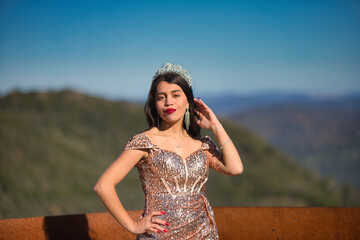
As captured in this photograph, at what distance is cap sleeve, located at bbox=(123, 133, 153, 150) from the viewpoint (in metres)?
2.74

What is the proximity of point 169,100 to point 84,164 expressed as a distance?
468 inches

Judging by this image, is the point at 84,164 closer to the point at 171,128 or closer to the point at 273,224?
the point at 273,224

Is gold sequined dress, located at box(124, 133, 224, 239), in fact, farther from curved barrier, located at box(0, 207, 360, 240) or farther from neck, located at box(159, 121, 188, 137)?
curved barrier, located at box(0, 207, 360, 240)

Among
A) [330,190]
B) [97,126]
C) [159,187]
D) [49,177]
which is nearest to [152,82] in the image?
[159,187]

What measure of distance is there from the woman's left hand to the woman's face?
20 cm

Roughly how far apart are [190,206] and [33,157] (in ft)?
37.3

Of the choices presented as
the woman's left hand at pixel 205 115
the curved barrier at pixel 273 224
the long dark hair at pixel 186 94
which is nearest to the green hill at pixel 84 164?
the curved barrier at pixel 273 224

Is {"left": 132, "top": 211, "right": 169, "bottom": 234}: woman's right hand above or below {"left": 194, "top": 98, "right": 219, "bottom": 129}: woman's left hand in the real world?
below

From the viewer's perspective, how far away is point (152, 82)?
3.03 meters

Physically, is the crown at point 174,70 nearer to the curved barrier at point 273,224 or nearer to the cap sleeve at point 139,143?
the cap sleeve at point 139,143

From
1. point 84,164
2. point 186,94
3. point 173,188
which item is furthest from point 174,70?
point 84,164

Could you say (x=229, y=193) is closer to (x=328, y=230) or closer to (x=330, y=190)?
(x=330, y=190)

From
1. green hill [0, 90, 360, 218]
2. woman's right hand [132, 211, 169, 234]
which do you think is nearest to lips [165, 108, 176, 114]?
woman's right hand [132, 211, 169, 234]

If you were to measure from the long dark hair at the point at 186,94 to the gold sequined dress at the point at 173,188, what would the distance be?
0.90 ft
